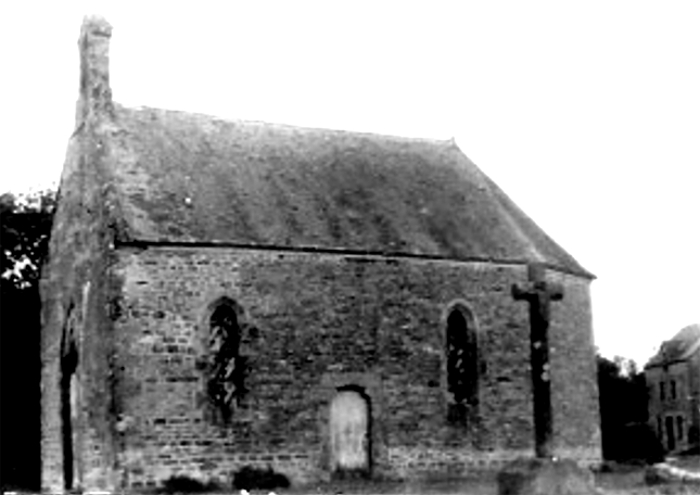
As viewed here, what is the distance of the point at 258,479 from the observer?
3042 centimetres

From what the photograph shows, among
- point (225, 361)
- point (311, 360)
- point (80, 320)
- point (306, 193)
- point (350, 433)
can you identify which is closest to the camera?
point (225, 361)

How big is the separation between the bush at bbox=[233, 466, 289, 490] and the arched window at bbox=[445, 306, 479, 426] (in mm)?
6009

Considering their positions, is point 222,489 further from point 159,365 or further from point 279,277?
point 279,277

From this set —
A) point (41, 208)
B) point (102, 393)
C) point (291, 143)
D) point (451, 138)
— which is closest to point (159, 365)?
point (102, 393)

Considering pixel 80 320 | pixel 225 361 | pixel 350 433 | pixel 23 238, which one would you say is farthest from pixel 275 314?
pixel 23 238

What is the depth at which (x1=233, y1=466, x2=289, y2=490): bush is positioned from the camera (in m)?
30.2

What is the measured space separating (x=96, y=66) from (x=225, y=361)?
29.5 feet

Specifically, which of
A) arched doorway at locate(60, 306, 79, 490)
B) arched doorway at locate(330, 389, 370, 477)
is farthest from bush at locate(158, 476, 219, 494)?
arched doorway at locate(60, 306, 79, 490)

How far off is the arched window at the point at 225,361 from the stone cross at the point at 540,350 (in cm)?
1099

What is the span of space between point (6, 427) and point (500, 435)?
62.8 ft

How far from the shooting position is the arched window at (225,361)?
30703 mm

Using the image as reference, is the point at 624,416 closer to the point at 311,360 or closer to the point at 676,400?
the point at 676,400

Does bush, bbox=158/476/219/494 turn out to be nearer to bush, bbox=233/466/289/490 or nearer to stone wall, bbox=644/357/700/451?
bush, bbox=233/466/289/490

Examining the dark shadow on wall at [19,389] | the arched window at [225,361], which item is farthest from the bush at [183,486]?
the dark shadow on wall at [19,389]
